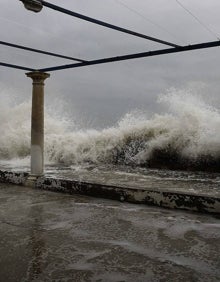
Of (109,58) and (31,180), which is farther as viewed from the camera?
(31,180)

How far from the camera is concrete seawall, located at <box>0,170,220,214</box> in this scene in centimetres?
501

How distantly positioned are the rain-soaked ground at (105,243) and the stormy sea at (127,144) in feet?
27.5

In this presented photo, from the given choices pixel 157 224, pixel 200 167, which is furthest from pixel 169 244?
pixel 200 167

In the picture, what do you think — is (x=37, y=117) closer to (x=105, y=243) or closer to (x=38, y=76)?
(x=38, y=76)

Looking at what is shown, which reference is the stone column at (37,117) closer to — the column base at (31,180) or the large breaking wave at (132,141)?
the column base at (31,180)

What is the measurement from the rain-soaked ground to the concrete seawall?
19 cm

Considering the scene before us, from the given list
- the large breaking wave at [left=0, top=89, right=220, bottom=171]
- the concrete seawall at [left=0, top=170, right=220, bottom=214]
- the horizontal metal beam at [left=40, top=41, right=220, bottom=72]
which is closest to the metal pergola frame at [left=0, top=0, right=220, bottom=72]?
the horizontal metal beam at [left=40, top=41, right=220, bottom=72]

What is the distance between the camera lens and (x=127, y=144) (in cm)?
1798

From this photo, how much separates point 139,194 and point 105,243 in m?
2.08

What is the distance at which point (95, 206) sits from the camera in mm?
5402

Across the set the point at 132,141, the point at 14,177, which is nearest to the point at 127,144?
the point at 132,141

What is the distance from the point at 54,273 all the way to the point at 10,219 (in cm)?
184

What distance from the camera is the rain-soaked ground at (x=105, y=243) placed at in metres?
2.85

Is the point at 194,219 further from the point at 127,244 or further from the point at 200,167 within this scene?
the point at 200,167
